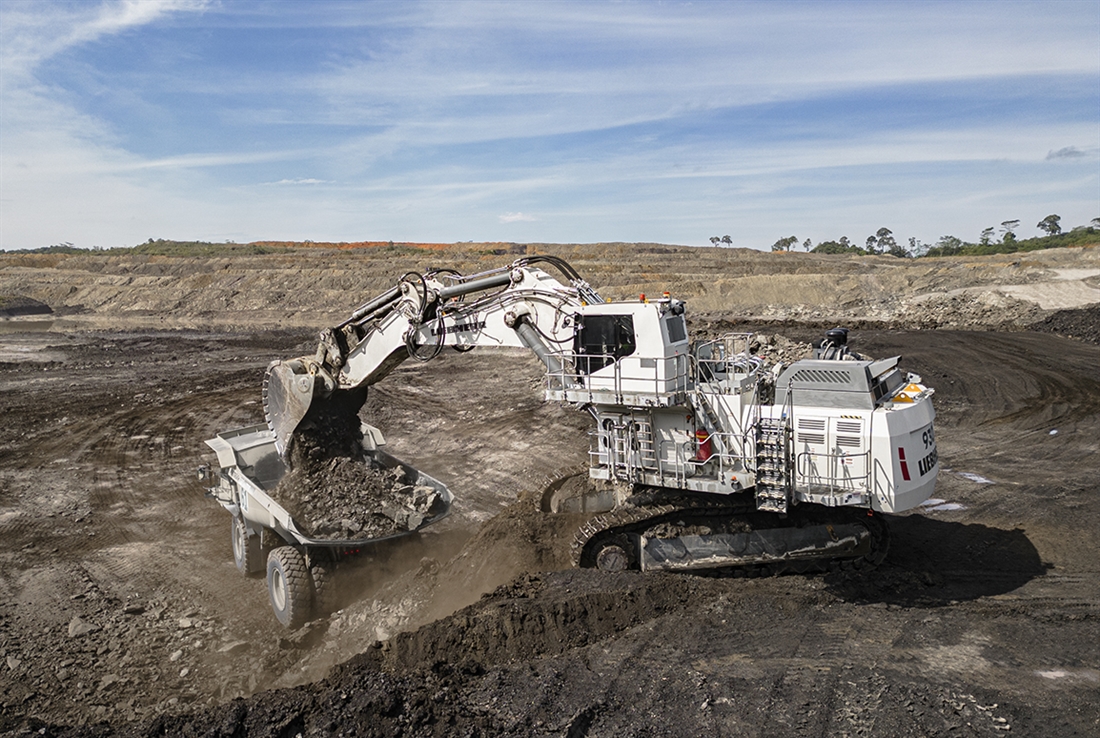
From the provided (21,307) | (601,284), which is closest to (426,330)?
(601,284)

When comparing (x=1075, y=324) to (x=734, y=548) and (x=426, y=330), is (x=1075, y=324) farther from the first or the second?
(x=426, y=330)

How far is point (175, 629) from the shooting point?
9.41 metres

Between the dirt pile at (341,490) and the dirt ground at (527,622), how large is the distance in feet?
1.73

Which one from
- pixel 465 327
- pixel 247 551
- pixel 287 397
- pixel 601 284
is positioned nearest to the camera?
pixel 465 327

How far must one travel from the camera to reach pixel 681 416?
9.18 m

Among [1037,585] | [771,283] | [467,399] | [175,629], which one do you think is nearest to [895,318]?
[771,283]

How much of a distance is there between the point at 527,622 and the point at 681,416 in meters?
3.12

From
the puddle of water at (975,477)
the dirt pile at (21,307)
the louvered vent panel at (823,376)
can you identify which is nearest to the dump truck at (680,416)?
the louvered vent panel at (823,376)

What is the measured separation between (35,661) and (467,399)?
550 inches

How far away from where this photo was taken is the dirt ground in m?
6.30

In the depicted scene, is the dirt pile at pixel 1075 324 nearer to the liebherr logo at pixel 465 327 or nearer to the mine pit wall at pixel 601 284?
the mine pit wall at pixel 601 284

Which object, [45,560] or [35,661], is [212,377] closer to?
[45,560]

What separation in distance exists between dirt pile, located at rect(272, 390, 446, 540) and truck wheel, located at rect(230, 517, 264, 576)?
99 cm

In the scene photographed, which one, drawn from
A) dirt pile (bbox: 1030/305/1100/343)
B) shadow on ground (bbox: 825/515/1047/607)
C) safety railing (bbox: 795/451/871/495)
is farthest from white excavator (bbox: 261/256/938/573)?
dirt pile (bbox: 1030/305/1100/343)
